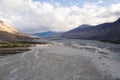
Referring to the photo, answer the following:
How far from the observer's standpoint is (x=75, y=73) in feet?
139

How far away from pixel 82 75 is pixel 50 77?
20.0 ft

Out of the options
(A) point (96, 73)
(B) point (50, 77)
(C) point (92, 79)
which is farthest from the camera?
(A) point (96, 73)

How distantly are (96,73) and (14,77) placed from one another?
52.5 ft

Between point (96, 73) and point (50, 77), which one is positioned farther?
point (96, 73)

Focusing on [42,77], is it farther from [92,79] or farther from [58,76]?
[92,79]

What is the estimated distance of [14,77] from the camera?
132 ft

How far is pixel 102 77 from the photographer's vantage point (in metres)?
38.3

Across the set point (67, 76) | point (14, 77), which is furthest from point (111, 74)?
point (14, 77)

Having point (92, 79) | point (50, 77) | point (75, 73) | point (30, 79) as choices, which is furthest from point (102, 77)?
point (30, 79)

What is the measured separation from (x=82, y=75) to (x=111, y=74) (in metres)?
5.60

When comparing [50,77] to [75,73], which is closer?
[50,77]

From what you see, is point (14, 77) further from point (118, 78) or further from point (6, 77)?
point (118, 78)

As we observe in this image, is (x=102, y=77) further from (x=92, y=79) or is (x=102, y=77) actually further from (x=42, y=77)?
(x=42, y=77)

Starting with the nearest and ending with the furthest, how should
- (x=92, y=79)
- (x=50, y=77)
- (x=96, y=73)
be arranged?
1. (x=92, y=79)
2. (x=50, y=77)
3. (x=96, y=73)
